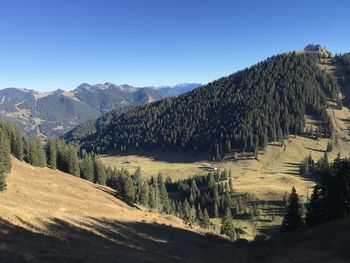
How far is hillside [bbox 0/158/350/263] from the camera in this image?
133 ft

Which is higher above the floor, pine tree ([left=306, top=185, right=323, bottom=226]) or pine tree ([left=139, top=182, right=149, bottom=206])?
pine tree ([left=306, top=185, right=323, bottom=226])

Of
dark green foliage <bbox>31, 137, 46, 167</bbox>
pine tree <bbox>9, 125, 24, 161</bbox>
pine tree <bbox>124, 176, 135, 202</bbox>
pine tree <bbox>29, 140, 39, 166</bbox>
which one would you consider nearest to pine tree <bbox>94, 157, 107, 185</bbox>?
dark green foliage <bbox>31, 137, 46, 167</bbox>

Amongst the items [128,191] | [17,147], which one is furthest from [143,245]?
[17,147]

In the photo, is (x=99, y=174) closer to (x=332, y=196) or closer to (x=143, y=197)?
(x=143, y=197)

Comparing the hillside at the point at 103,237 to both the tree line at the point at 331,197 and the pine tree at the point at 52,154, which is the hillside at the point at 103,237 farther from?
the pine tree at the point at 52,154

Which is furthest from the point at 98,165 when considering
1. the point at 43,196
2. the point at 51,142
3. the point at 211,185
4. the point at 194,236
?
the point at 211,185

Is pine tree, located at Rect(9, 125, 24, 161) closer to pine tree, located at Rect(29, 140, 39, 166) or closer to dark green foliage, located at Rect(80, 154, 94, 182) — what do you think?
pine tree, located at Rect(29, 140, 39, 166)

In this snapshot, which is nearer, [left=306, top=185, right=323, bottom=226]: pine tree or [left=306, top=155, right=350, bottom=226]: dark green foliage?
[left=306, top=155, right=350, bottom=226]: dark green foliage

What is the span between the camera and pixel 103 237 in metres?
57.2

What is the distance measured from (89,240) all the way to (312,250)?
28.8 meters

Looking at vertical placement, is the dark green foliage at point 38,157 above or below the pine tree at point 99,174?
above

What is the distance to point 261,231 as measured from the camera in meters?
147

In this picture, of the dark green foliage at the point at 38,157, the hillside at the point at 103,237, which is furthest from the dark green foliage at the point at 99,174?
the hillside at the point at 103,237

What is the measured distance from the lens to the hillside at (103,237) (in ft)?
133
